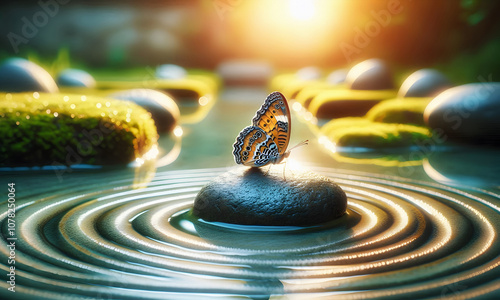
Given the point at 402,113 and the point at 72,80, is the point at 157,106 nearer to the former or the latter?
the point at 402,113

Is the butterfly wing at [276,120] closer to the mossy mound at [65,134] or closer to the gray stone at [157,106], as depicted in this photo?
the mossy mound at [65,134]

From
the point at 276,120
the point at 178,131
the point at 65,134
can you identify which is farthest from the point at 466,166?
the point at 178,131

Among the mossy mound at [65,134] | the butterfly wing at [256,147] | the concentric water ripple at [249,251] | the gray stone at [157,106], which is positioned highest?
the gray stone at [157,106]

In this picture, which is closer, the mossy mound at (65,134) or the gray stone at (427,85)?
the mossy mound at (65,134)

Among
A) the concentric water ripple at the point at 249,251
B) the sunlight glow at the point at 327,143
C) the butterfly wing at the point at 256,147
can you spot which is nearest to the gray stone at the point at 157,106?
the sunlight glow at the point at 327,143

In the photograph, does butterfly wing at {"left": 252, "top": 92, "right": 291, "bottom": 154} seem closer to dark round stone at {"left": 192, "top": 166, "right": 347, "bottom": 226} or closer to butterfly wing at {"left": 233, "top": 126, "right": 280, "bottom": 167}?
butterfly wing at {"left": 233, "top": 126, "right": 280, "bottom": 167}

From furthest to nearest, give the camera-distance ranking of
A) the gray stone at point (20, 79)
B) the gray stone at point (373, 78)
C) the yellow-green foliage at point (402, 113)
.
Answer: the gray stone at point (373, 78) < the gray stone at point (20, 79) < the yellow-green foliage at point (402, 113)

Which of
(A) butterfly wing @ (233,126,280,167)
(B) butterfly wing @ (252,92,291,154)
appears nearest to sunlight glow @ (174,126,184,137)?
(A) butterfly wing @ (233,126,280,167)

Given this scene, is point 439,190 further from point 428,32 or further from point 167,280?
point 428,32
